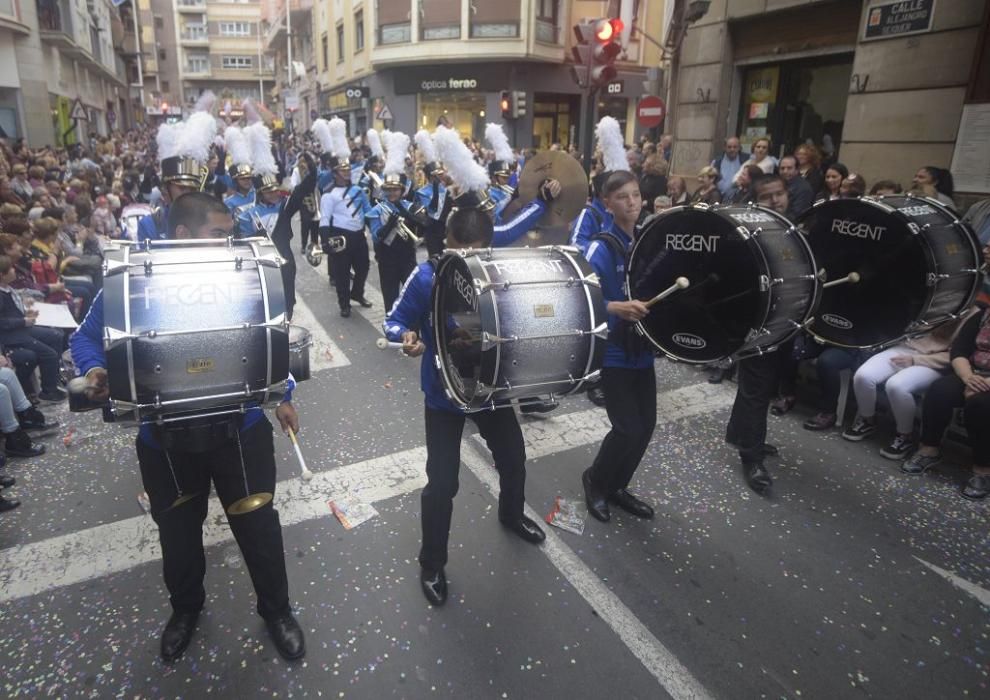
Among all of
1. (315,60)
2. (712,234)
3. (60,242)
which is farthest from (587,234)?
(315,60)

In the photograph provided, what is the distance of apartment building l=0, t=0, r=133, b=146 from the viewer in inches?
845

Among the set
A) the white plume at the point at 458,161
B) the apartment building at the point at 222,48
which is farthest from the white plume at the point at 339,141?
the apartment building at the point at 222,48

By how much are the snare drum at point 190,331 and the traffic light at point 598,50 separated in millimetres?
8518

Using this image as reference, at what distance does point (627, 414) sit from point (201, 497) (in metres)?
2.24

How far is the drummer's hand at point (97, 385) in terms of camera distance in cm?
238

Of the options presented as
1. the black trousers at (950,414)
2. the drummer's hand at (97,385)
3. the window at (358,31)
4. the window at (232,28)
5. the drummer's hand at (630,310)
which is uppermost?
the window at (232,28)

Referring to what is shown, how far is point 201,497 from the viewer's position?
2.81 m

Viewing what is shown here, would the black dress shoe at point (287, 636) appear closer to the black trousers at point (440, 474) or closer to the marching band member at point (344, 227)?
the black trousers at point (440, 474)

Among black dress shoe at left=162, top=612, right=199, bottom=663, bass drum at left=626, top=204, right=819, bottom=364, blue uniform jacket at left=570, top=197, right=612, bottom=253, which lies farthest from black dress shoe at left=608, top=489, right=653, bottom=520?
black dress shoe at left=162, top=612, right=199, bottom=663

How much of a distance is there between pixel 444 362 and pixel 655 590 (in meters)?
1.59

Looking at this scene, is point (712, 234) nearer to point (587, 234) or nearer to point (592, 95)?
point (587, 234)

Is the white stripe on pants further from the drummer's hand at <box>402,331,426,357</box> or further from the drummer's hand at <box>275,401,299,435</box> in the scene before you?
the drummer's hand at <box>275,401,299,435</box>

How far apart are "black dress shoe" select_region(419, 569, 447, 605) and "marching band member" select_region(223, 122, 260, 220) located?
5300 millimetres

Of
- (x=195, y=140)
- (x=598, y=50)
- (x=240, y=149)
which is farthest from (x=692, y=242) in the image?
(x=598, y=50)
